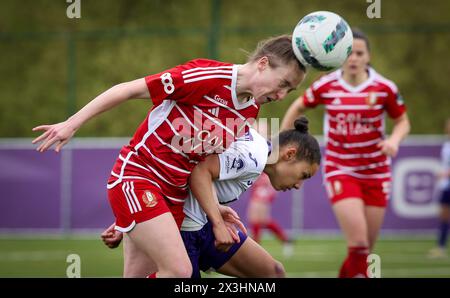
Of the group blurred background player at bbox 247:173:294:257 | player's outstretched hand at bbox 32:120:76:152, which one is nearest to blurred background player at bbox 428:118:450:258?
blurred background player at bbox 247:173:294:257

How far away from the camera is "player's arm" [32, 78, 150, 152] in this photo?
495cm

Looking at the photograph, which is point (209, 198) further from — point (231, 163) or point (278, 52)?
point (278, 52)

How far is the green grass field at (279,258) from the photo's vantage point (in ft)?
32.6

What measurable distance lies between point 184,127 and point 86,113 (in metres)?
0.64

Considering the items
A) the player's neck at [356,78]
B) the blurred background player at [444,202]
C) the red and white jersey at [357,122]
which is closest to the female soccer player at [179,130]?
the red and white jersey at [357,122]

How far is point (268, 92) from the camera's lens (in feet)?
17.6

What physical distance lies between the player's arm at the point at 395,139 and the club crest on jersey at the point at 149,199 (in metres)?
2.88

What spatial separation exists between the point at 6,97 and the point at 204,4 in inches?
199

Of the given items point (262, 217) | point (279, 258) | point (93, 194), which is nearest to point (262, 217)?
point (262, 217)

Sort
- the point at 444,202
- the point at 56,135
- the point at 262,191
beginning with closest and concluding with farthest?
the point at 56,135 < the point at 262,191 < the point at 444,202

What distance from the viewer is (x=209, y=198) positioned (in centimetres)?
537

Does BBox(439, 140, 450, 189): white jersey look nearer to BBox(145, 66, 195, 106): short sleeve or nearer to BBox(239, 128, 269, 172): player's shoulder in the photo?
BBox(239, 128, 269, 172): player's shoulder

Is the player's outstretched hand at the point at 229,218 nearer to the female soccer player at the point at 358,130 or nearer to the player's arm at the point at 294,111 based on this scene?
the female soccer player at the point at 358,130

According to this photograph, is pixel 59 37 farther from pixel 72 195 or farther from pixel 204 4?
pixel 204 4
